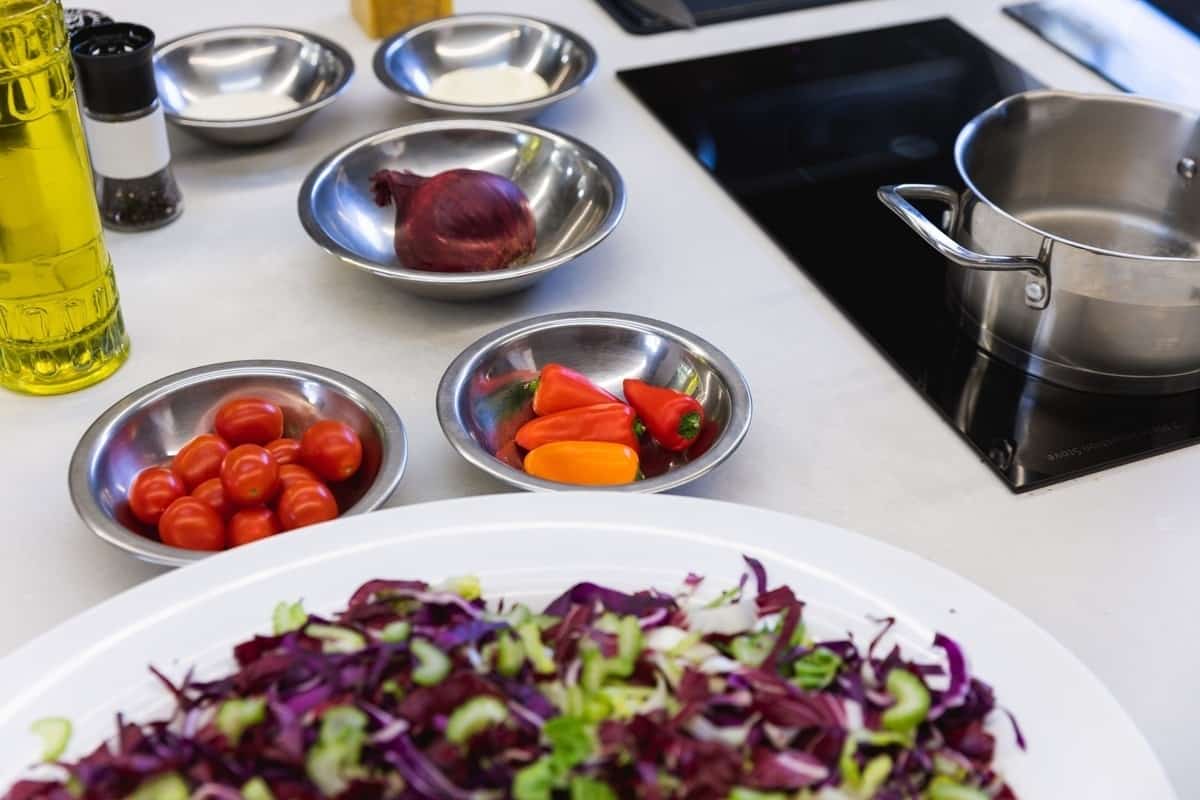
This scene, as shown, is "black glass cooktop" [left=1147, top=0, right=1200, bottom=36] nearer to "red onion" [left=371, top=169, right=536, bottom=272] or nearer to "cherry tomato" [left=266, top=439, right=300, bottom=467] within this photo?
"red onion" [left=371, top=169, right=536, bottom=272]

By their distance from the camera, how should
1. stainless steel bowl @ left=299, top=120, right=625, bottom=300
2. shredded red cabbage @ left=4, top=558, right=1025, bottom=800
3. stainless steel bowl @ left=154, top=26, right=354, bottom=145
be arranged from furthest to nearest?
stainless steel bowl @ left=154, top=26, right=354, bottom=145 < stainless steel bowl @ left=299, top=120, right=625, bottom=300 < shredded red cabbage @ left=4, top=558, right=1025, bottom=800

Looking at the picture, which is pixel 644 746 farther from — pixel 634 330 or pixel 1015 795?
pixel 634 330

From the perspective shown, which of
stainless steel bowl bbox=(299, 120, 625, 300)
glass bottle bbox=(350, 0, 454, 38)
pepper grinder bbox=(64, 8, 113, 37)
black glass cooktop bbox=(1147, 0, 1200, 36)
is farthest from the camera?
black glass cooktop bbox=(1147, 0, 1200, 36)

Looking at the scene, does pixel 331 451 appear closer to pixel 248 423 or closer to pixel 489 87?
pixel 248 423

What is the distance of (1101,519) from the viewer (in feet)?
3.66

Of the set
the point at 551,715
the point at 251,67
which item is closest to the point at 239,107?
the point at 251,67

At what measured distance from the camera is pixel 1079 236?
1.46m

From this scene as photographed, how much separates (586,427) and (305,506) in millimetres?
249

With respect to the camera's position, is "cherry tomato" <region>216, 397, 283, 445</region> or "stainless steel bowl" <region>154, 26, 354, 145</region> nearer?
"cherry tomato" <region>216, 397, 283, 445</region>

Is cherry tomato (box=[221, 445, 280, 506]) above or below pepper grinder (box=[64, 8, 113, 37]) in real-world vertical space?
below

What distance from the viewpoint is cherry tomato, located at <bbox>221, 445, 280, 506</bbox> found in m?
1.04

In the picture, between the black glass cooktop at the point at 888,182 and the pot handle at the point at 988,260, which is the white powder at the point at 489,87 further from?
the pot handle at the point at 988,260

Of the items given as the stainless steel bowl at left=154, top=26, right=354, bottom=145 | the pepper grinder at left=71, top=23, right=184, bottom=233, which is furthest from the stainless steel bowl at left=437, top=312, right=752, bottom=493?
the stainless steel bowl at left=154, top=26, right=354, bottom=145

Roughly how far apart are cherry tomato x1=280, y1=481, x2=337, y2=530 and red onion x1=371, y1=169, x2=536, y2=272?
0.34 m
